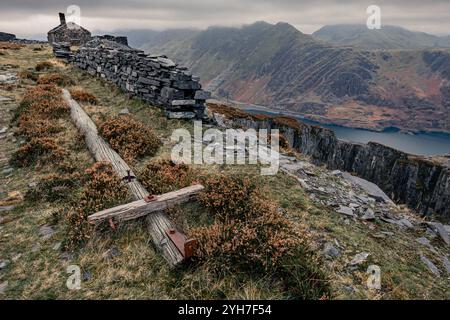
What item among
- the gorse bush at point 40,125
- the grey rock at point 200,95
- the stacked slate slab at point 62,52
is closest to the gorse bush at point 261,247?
the gorse bush at point 40,125

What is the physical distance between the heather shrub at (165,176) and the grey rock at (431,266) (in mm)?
6068

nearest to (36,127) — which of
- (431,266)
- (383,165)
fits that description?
(431,266)

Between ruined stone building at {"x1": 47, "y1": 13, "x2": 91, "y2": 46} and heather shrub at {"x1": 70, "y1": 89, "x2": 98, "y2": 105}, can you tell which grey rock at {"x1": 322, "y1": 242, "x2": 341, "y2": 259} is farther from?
ruined stone building at {"x1": 47, "y1": 13, "x2": 91, "y2": 46}

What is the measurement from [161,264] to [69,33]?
189ft

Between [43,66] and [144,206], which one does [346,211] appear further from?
[43,66]

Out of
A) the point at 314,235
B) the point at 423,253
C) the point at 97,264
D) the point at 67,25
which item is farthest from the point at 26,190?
the point at 67,25

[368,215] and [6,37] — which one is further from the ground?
[6,37]

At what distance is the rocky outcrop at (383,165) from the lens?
15281 mm

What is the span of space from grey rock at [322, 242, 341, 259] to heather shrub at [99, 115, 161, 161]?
672 cm

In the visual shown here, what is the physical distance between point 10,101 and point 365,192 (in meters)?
19.6

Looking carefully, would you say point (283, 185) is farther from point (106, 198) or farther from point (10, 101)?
point (10, 101)

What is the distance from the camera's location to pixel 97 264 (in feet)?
19.4

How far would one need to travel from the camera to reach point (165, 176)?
8500 millimetres

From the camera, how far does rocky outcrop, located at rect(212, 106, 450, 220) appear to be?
15.3m
